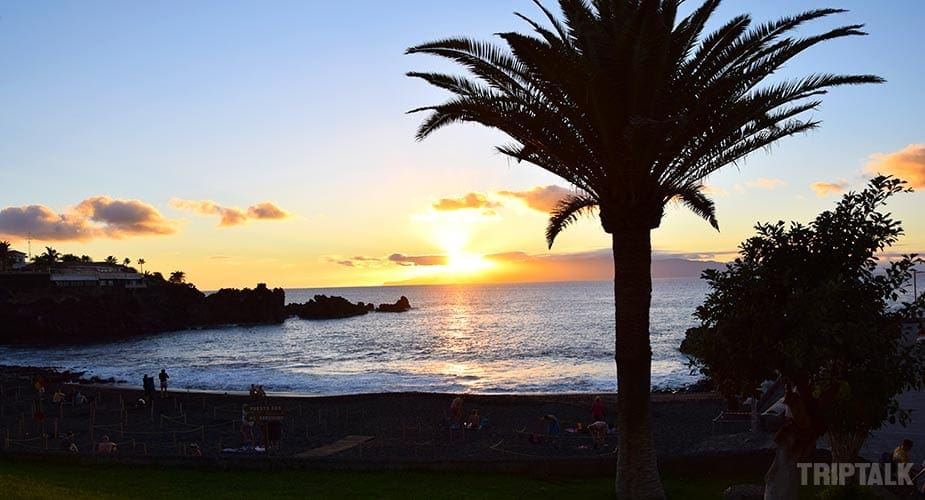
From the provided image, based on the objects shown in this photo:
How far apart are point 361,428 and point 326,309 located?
127322mm

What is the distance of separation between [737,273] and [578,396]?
29533mm

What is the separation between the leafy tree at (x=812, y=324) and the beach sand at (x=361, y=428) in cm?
568

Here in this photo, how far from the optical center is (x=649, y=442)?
12.6m

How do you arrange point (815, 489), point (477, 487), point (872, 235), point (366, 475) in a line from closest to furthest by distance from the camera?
point (872, 235) < point (815, 489) < point (477, 487) < point (366, 475)

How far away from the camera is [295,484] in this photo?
15.2 m

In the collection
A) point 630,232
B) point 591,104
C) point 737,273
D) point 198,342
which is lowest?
point 198,342

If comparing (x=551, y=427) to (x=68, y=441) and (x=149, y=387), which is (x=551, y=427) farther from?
(x=149, y=387)

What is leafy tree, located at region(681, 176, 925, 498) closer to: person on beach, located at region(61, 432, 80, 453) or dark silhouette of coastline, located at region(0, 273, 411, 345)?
person on beach, located at region(61, 432, 80, 453)

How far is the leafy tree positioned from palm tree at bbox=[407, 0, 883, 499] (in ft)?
6.51

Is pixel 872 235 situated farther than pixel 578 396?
No

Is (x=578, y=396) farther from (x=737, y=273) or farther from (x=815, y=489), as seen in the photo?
(x=737, y=273)

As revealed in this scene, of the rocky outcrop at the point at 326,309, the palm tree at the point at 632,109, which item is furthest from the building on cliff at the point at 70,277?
the palm tree at the point at 632,109

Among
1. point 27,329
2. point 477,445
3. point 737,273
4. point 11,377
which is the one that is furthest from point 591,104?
point 27,329

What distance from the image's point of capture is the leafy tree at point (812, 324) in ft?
31.1
